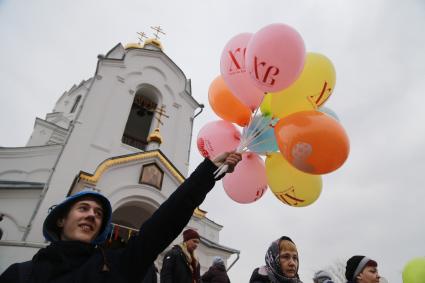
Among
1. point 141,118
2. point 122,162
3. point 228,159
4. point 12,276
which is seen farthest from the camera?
point 141,118

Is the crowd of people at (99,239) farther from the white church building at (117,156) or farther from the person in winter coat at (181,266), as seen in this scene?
the white church building at (117,156)

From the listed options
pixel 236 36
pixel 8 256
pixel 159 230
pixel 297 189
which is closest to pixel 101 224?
pixel 159 230

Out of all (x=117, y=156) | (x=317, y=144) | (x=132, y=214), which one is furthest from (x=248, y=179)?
(x=132, y=214)

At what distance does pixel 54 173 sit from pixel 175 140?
476 cm

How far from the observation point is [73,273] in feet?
4.50

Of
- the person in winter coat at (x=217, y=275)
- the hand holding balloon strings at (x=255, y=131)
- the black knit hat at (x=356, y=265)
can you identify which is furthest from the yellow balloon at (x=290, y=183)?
the person in winter coat at (x=217, y=275)

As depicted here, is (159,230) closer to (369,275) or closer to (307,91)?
(307,91)

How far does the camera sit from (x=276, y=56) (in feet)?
7.66

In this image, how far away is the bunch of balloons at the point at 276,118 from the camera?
7.04 ft

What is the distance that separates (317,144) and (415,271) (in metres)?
2.76

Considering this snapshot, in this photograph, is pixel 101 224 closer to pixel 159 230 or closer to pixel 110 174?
pixel 159 230

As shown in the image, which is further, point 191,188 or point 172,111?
point 172,111

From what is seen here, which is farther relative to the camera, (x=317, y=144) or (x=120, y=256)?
(x=317, y=144)

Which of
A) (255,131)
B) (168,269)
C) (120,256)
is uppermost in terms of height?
(255,131)
